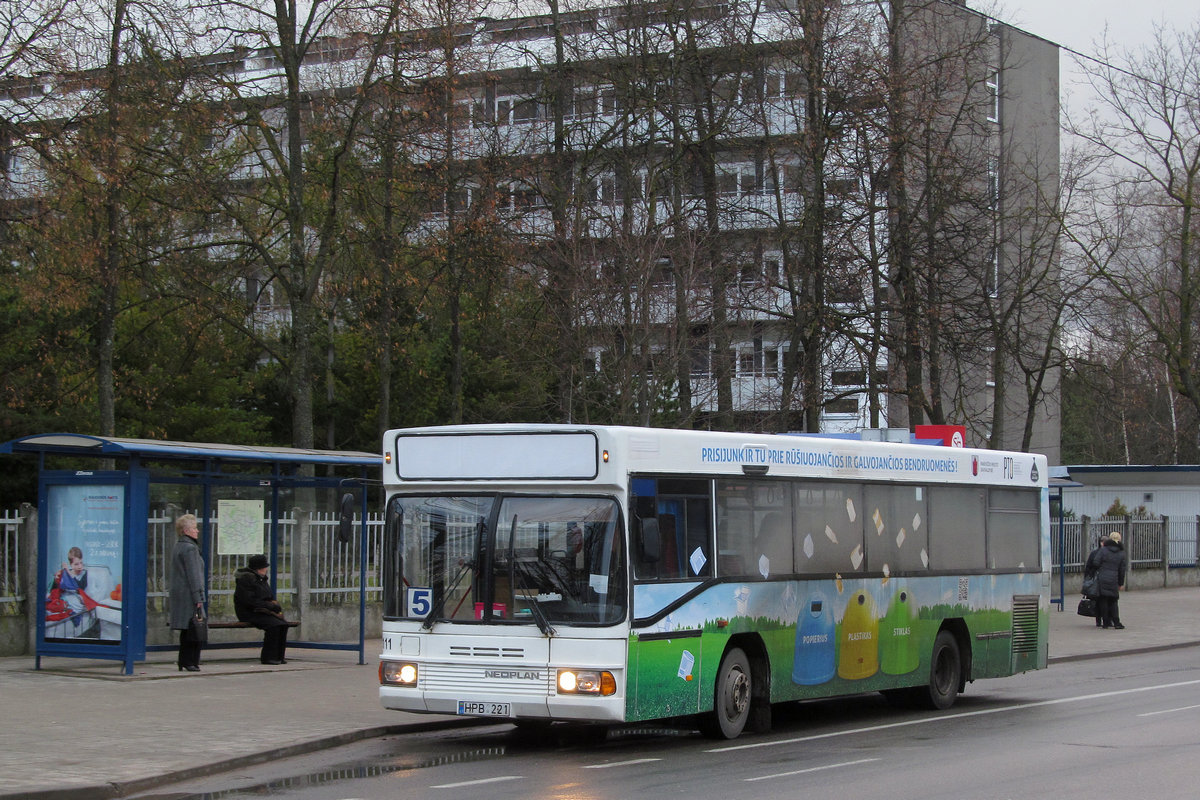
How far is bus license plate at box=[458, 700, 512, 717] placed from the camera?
448 inches

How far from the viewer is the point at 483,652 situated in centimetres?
1152

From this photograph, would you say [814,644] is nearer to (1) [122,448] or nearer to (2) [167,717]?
(2) [167,717]

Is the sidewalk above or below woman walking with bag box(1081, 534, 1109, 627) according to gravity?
below

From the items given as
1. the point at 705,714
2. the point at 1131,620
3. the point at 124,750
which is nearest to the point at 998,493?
the point at 705,714

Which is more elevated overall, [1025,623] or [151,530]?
[151,530]

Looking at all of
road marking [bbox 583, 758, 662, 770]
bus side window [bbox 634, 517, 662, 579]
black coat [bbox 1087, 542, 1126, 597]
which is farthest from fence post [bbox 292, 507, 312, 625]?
black coat [bbox 1087, 542, 1126, 597]

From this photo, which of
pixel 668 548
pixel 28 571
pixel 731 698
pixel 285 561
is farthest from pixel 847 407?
pixel 668 548

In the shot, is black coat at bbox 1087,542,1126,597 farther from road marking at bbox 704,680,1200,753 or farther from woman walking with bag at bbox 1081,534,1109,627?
road marking at bbox 704,680,1200,753

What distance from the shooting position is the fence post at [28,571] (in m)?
17.8

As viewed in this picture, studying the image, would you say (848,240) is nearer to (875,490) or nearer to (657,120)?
(657,120)

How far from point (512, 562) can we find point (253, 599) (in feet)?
24.4

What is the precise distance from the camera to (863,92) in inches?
1142

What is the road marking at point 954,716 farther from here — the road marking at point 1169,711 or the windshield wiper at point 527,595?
the windshield wiper at point 527,595

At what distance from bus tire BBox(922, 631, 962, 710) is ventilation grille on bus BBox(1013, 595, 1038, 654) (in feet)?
3.52
